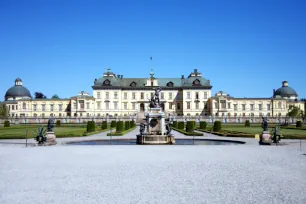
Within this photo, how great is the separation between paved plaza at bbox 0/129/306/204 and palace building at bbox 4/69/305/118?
6533 centimetres

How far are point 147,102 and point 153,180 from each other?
71577 mm

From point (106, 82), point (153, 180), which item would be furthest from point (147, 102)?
point (153, 180)

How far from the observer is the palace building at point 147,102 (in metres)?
77.6

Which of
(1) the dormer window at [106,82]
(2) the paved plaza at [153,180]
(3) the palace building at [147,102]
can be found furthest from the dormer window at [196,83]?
(2) the paved plaza at [153,180]

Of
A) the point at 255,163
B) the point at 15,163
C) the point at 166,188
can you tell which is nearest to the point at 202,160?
the point at 255,163

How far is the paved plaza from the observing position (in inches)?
278

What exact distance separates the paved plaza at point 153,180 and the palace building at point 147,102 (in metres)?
65.3

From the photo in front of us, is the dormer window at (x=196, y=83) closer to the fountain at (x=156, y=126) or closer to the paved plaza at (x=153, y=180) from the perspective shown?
the fountain at (x=156, y=126)

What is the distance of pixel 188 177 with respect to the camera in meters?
9.17

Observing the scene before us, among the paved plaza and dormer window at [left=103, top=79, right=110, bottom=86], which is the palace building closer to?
dormer window at [left=103, top=79, right=110, bottom=86]

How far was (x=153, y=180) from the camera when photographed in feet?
28.8

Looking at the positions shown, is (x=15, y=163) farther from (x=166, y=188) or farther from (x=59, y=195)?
(x=166, y=188)

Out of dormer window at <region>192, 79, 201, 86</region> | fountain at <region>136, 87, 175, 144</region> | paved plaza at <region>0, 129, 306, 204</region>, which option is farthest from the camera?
dormer window at <region>192, 79, 201, 86</region>

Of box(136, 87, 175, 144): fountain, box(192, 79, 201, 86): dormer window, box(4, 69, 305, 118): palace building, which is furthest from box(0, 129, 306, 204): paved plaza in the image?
box(192, 79, 201, 86): dormer window
